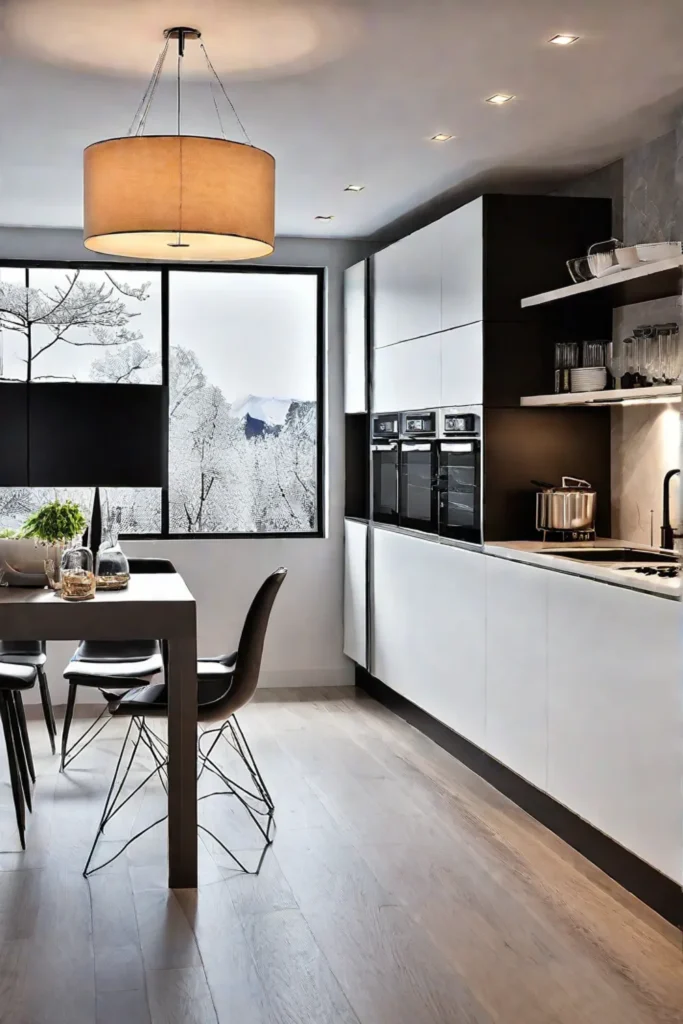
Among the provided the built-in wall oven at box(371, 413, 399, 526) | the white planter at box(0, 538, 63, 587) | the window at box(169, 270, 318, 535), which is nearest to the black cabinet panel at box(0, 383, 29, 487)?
the window at box(169, 270, 318, 535)

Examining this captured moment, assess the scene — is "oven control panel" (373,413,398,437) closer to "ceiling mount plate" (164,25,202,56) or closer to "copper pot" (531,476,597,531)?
"copper pot" (531,476,597,531)

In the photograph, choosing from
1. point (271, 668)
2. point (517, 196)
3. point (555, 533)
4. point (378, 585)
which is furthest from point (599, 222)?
point (271, 668)

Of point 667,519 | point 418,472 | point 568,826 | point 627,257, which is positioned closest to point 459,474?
point 418,472

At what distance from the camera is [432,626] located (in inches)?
217

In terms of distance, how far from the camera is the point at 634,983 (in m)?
3.06

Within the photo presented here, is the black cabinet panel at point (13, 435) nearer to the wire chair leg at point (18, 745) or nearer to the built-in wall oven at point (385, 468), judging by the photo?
the built-in wall oven at point (385, 468)

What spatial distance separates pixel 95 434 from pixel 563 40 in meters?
3.63

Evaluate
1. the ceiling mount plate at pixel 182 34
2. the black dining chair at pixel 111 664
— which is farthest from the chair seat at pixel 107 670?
the ceiling mount plate at pixel 182 34

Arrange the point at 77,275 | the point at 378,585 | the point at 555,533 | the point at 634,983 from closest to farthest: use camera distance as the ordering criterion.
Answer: the point at 634,983 → the point at 555,533 → the point at 378,585 → the point at 77,275

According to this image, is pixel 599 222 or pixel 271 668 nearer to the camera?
pixel 599 222

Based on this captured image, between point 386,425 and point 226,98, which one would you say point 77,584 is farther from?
point 386,425

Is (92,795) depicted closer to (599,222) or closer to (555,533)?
(555,533)

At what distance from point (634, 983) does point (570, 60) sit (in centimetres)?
273

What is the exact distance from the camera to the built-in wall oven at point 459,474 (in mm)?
5039
